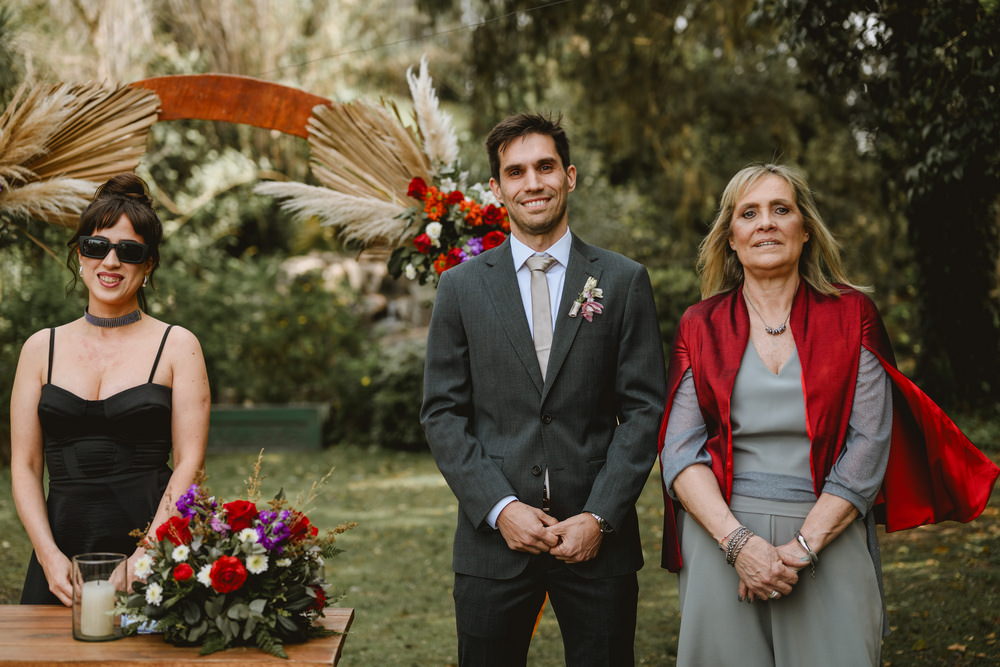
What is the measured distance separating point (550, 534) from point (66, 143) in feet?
9.22

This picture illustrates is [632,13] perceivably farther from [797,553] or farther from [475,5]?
[797,553]

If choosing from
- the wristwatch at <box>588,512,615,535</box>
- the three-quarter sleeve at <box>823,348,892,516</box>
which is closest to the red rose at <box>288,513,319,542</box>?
the wristwatch at <box>588,512,615,535</box>

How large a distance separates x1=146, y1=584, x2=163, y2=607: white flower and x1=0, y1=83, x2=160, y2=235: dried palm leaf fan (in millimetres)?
2177

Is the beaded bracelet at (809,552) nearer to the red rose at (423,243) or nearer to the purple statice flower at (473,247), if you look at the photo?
the purple statice flower at (473,247)

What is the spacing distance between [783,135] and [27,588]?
12639 mm

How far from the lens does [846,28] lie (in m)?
5.06

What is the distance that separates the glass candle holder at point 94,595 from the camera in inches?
93.9

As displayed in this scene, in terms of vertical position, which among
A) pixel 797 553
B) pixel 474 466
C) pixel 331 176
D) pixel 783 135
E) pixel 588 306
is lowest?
pixel 797 553

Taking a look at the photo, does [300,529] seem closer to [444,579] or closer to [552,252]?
[552,252]

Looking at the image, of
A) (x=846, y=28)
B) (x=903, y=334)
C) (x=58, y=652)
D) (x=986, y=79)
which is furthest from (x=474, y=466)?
(x=903, y=334)

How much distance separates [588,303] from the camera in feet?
9.64

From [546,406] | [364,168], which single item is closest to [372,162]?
[364,168]

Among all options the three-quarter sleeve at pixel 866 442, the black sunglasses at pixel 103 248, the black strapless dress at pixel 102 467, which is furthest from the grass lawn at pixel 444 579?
the three-quarter sleeve at pixel 866 442

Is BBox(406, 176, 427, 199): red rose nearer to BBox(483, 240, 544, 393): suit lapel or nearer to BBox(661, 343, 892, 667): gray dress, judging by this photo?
BBox(483, 240, 544, 393): suit lapel
